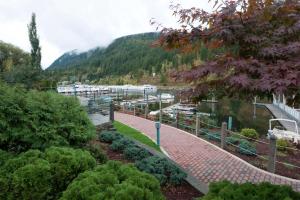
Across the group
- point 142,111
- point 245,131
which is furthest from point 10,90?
point 142,111

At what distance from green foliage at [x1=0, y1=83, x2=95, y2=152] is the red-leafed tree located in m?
3.31

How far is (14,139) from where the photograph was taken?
5789 mm

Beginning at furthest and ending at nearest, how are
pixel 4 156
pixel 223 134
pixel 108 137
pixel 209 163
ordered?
pixel 223 134, pixel 108 137, pixel 209 163, pixel 4 156

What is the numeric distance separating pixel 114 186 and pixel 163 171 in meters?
2.79

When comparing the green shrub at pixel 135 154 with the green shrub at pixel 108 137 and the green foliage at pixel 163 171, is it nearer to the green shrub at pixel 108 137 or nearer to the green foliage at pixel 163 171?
the green foliage at pixel 163 171

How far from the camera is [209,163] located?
850 cm

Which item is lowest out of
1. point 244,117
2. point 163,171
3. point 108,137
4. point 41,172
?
point 244,117

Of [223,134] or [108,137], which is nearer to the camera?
[108,137]

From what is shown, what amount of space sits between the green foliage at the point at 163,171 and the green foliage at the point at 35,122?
1.36 metres

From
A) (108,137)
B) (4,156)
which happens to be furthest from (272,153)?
(4,156)

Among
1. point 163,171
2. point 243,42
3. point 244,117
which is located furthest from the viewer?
point 244,117

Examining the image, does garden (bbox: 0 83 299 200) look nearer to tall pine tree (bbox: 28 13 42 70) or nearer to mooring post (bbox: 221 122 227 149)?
mooring post (bbox: 221 122 227 149)

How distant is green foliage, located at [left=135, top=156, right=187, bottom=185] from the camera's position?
6.18 meters

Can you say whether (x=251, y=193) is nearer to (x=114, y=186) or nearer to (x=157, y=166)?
(x=114, y=186)
